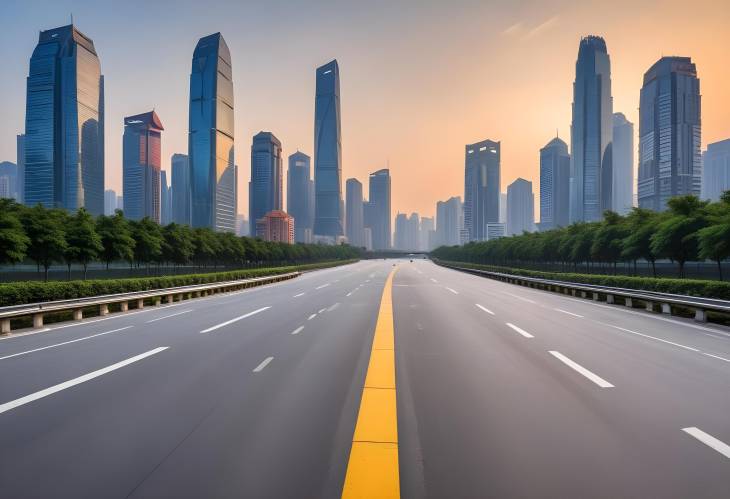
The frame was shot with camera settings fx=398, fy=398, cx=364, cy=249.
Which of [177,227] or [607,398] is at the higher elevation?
[177,227]

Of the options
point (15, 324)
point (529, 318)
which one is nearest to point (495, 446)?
point (529, 318)

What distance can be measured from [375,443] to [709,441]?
12.8ft

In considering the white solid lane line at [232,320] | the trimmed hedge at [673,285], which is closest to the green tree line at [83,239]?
the white solid lane line at [232,320]

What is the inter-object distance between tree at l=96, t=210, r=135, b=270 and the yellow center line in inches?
1295

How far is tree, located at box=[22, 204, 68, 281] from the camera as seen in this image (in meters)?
28.5

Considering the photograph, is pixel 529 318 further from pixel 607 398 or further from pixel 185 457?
pixel 185 457

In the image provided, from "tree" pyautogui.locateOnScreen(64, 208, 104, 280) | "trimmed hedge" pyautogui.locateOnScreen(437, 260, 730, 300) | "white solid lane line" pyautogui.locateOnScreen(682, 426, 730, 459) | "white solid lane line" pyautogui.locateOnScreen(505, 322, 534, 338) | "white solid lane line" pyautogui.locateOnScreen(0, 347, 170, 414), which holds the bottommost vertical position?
"white solid lane line" pyautogui.locateOnScreen(505, 322, 534, 338)

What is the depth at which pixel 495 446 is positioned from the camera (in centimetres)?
447

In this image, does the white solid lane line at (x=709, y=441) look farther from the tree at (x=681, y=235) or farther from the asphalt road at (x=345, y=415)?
the tree at (x=681, y=235)

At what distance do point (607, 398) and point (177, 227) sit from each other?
46497 mm

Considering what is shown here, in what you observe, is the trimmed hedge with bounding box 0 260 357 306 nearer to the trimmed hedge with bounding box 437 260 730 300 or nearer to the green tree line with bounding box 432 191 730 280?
the trimmed hedge with bounding box 437 260 730 300

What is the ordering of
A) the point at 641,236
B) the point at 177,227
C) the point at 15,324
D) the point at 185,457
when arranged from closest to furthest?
the point at 185,457
the point at 15,324
the point at 641,236
the point at 177,227

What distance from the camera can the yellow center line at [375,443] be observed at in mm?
3648

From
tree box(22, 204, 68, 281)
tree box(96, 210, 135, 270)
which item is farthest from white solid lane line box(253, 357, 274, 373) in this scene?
tree box(96, 210, 135, 270)
